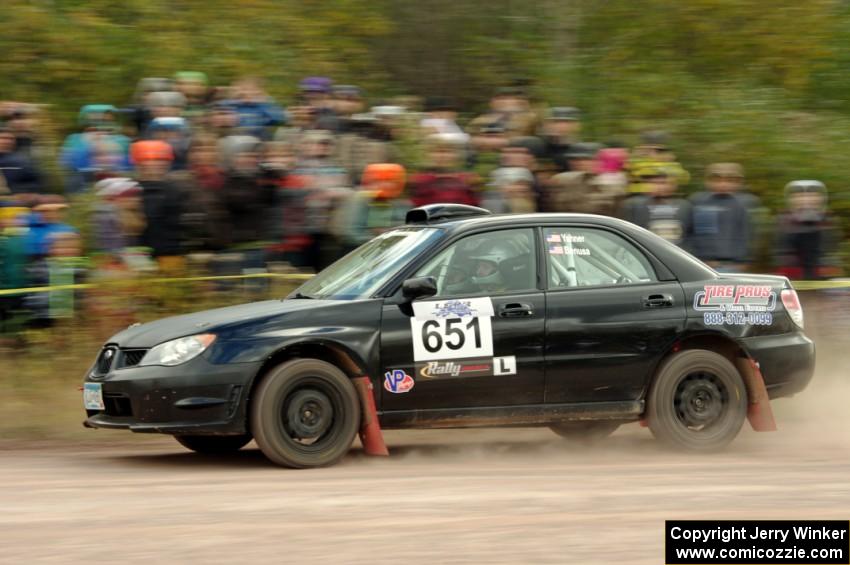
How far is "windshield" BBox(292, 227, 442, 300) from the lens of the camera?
9.11 metres

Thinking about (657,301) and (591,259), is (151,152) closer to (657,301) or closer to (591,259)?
(591,259)

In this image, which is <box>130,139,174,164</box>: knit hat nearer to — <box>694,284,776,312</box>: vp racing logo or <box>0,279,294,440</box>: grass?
<box>0,279,294,440</box>: grass

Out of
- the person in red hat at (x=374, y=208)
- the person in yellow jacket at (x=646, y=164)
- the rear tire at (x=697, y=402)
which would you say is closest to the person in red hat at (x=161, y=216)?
the person in red hat at (x=374, y=208)

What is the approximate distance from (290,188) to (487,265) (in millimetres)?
3704

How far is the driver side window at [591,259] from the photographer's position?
9.45m

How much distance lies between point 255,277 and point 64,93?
19.0 ft

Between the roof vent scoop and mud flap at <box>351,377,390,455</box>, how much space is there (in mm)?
1533

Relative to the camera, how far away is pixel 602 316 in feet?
30.7

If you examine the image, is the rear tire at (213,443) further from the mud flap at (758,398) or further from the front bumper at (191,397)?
the mud flap at (758,398)

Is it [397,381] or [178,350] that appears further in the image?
[397,381]

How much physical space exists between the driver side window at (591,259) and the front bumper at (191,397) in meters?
2.22

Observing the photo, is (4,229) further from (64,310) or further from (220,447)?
(220,447)

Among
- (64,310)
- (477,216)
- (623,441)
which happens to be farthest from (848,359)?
(64,310)

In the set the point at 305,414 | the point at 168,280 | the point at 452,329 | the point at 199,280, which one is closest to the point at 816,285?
the point at 452,329
